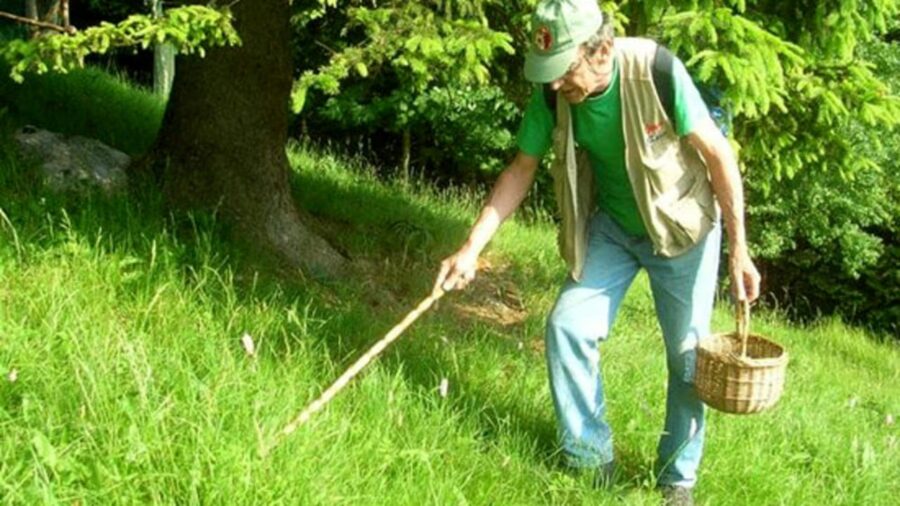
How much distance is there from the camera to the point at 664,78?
357 centimetres

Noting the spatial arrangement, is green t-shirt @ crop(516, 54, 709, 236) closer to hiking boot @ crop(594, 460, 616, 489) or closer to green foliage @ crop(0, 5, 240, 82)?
hiking boot @ crop(594, 460, 616, 489)

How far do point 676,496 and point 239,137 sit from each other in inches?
130

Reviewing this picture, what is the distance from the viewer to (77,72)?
8766 mm

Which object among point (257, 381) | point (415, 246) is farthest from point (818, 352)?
point (257, 381)

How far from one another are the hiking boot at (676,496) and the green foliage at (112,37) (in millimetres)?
2532

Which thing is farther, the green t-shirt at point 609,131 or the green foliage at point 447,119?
the green foliage at point 447,119

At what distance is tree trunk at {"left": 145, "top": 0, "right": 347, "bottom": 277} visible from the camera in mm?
5801

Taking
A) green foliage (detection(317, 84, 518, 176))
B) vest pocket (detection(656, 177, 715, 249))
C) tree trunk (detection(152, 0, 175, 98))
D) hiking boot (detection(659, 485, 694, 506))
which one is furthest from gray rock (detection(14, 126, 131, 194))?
green foliage (detection(317, 84, 518, 176))

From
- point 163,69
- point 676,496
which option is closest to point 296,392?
point 676,496

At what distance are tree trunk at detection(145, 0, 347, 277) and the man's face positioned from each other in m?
2.67

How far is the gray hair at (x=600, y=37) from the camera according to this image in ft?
11.3

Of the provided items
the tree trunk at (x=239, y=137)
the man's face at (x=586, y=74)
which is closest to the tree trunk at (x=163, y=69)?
the tree trunk at (x=239, y=137)

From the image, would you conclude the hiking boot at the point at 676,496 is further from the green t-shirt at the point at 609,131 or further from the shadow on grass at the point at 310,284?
the green t-shirt at the point at 609,131

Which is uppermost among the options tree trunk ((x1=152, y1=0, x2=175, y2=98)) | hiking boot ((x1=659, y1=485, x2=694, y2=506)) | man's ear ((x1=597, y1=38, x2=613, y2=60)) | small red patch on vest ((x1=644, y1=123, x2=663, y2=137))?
man's ear ((x1=597, y1=38, x2=613, y2=60))
